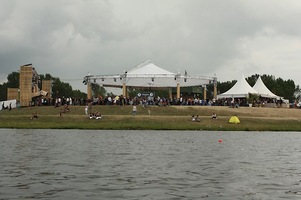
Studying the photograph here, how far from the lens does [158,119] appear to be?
6147 centimetres

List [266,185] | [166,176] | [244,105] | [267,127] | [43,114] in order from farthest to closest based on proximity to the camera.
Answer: [244,105] < [43,114] < [267,127] < [166,176] < [266,185]

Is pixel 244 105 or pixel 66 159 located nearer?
pixel 66 159

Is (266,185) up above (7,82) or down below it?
below

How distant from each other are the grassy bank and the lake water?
85.5 ft

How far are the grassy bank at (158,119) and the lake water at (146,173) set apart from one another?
26.1 meters

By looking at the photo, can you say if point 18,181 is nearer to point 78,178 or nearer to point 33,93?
point 78,178

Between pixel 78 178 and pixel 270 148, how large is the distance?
1867 cm

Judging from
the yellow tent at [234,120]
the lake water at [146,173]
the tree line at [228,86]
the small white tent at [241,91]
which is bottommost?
the lake water at [146,173]

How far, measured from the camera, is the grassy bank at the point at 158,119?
56594mm

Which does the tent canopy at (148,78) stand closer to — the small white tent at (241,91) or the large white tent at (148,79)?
the large white tent at (148,79)

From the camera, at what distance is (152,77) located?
8925 centimetres

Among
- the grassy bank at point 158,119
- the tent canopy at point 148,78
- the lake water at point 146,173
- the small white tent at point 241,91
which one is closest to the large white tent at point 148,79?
the tent canopy at point 148,78

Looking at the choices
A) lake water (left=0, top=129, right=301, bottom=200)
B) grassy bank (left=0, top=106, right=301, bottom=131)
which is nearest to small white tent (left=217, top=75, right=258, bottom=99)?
grassy bank (left=0, top=106, right=301, bottom=131)

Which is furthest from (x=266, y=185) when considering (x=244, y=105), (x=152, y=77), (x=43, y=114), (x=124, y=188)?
(x=152, y=77)
